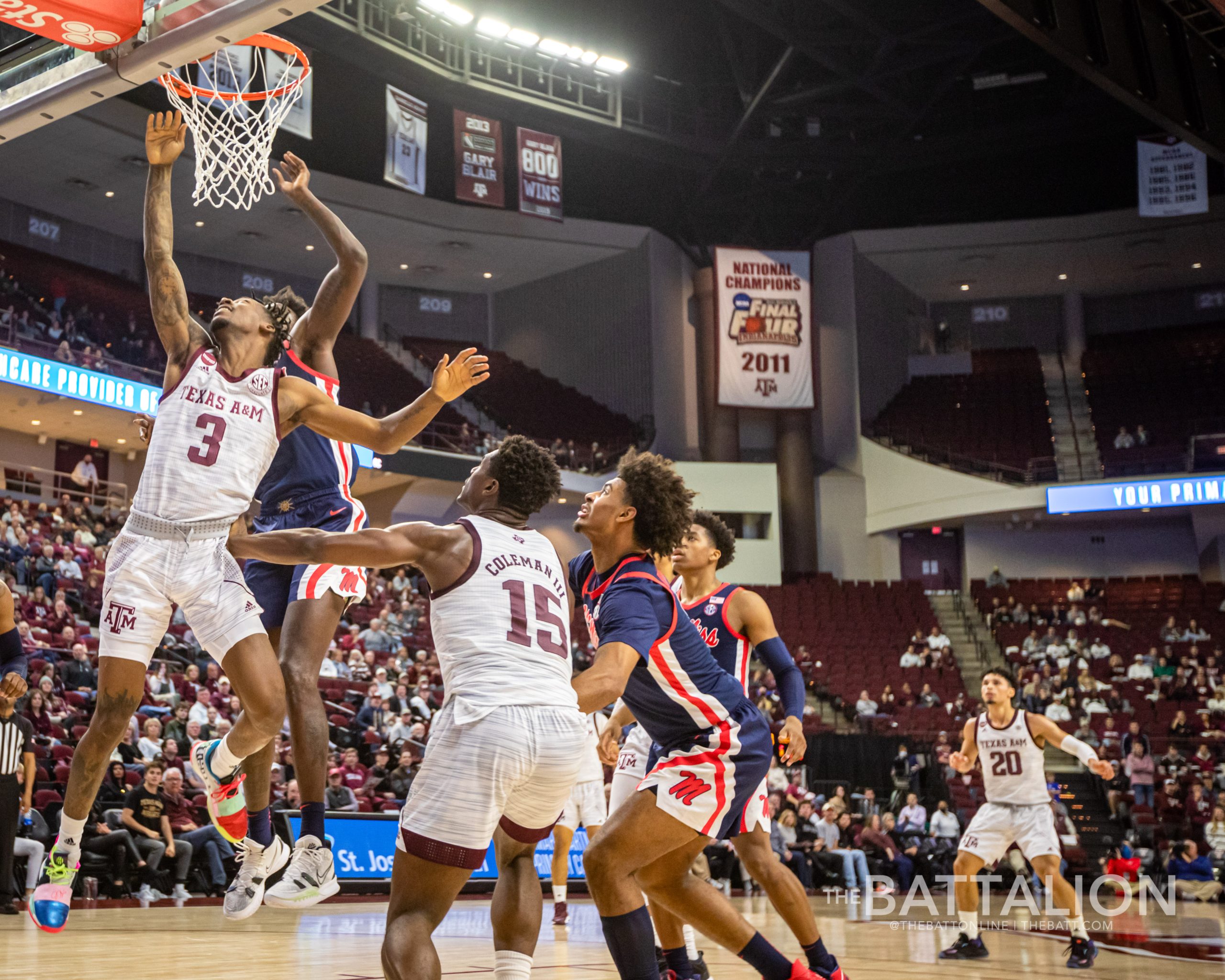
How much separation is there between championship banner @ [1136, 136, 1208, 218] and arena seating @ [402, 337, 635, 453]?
14.0 m

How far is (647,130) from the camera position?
30.8 m

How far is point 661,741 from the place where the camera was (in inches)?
212

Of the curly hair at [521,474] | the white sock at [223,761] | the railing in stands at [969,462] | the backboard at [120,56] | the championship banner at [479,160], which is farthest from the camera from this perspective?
the railing in stands at [969,462]

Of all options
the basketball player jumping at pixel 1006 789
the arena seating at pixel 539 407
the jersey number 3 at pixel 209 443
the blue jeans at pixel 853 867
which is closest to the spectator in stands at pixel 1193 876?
the blue jeans at pixel 853 867

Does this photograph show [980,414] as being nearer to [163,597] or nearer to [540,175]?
[540,175]

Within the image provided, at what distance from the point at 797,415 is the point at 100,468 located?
57.8 feet

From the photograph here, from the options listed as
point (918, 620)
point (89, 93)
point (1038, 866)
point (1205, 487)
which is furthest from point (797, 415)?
point (89, 93)

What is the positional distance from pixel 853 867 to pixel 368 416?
13.6m

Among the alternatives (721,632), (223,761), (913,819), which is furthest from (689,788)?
(913,819)

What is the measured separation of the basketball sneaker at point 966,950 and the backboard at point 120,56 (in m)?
7.59

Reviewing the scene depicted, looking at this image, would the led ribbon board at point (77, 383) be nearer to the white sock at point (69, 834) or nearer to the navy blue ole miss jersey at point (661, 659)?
the white sock at point (69, 834)

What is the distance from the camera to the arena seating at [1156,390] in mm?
31031

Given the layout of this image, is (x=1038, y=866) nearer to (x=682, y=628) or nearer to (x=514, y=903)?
(x=682, y=628)

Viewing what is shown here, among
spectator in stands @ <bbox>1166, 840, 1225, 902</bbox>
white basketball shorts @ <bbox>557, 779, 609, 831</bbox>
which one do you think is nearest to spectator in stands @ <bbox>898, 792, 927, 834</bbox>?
spectator in stands @ <bbox>1166, 840, 1225, 902</bbox>
